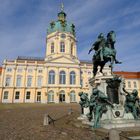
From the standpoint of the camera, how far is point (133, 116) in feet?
26.5

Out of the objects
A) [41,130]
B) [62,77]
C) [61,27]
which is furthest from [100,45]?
[61,27]

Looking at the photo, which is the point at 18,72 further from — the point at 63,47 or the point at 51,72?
the point at 63,47

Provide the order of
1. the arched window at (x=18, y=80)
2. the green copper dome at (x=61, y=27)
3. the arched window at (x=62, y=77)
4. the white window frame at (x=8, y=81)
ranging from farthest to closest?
the green copper dome at (x=61, y=27)
the arched window at (x=18, y=80)
the white window frame at (x=8, y=81)
the arched window at (x=62, y=77)

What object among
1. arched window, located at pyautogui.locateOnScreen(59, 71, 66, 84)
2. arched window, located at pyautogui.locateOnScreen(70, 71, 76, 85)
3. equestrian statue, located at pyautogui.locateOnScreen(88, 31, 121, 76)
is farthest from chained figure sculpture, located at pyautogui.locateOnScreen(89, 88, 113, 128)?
arched window, located at pyautogui.locateOnScreen(70, 71, 76, 85)

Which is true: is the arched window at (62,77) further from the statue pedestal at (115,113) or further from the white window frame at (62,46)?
the statue pedestal at (115,113)

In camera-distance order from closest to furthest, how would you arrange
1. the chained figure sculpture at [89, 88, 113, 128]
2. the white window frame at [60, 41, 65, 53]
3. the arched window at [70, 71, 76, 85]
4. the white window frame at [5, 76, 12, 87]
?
the chained figure sculpture at [89, 88, 113, 128] → the arched window at [70, 71, 76, 85] → the white window frame at [5, 76, 12, 87] → the white window frame at [60, 41, 65, 53]

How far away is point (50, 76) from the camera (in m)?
43.0

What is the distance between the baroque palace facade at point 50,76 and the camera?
42406mm

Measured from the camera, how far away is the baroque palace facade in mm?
42406

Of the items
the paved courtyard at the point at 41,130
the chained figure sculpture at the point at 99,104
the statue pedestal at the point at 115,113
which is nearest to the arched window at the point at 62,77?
the paved courtyard at the point at 41,130

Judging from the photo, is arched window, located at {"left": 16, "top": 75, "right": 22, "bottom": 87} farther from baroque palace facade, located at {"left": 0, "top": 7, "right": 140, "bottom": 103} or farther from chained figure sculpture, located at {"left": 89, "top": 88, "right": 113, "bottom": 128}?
chained figure sculpture, located at {"left": 89, "top": 88, "right": 113, "bottom": 128}

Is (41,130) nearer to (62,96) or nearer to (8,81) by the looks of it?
(62,96)

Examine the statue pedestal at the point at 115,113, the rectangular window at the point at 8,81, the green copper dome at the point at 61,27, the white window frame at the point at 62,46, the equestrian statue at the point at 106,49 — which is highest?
the green copper dome at the point at 61,27

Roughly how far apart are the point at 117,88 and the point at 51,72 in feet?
116
